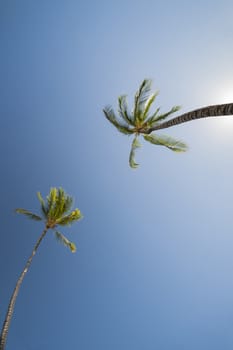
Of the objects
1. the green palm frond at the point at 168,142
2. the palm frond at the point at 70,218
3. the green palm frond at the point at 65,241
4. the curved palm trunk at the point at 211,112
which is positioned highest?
the green palm frond at the point at 168,142

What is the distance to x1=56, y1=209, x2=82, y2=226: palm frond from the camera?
18312 mm

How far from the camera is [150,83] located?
595 inches

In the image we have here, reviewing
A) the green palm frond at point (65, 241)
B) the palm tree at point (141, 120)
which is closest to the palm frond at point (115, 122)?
the palm tree at point (141, 120)

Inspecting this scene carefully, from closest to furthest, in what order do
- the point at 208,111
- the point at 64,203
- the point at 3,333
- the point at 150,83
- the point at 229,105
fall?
1. the point at 229,105
2. the point at 208,111
3. the point at 3,333
4. the point at 150,83
5. the point at 64,203

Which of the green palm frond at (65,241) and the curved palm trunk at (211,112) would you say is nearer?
the curved palm trunk at (211,112)

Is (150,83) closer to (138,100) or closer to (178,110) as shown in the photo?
(138,100)

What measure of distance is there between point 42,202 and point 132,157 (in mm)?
6566

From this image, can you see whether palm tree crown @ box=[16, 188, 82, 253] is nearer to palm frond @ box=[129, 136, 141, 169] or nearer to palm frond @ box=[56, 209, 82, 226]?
palm frond @ box=[56, 209, 82, 226]

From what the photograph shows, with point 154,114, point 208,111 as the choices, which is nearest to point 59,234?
point 154,114

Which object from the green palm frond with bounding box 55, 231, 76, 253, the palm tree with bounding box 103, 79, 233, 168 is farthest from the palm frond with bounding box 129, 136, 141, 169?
the green palm frond with bounding box 55, 231, 76, 253

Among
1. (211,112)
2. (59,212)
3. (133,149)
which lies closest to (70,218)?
(59,212)

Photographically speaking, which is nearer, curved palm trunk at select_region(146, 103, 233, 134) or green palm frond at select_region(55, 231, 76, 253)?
curved palm trunk at select_region(146, 103, 233, 134)

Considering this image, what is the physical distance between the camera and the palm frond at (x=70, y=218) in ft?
60.1

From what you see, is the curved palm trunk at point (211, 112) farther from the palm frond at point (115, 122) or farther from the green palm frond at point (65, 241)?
the green palm frond at point (65, 241)
